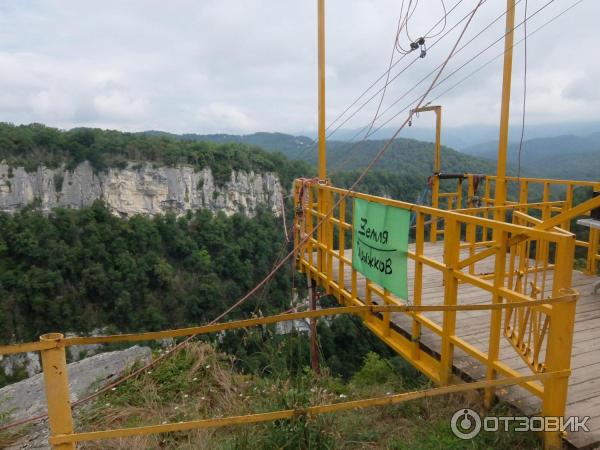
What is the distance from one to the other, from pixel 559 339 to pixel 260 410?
78.6 inches

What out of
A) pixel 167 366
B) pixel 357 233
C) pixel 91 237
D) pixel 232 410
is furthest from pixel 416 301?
pixel 91 237

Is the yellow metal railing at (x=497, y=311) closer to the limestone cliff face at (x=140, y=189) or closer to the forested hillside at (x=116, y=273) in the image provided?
the forested hillside at (x=116, y=273)

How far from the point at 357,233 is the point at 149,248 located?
55.2 meters

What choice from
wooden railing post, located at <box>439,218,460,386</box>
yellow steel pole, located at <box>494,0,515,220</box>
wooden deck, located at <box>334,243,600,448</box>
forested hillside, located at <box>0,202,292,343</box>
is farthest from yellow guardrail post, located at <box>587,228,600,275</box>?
forested hillside, located at <box>0,202,292,343</box>

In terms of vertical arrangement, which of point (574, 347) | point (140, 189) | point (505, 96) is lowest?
point (140, 189)

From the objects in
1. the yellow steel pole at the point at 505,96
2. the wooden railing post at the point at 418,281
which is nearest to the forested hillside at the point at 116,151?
the yellow steel pole at the point at 505,96

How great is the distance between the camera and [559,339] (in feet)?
8.02

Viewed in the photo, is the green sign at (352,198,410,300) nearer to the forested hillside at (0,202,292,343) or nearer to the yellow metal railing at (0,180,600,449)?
the yellow metal railing at (0,180,600,449)

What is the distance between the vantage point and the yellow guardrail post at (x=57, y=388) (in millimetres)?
1836

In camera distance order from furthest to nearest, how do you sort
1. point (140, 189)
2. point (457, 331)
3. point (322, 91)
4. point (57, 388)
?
point (140, 189) → point (322, 91) → point (457, 331) → point (57, 388)

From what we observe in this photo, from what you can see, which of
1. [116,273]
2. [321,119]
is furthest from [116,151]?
[321,119]

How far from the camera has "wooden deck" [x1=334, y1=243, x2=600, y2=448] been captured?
2781 mm

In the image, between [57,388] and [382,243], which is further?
[382,243]

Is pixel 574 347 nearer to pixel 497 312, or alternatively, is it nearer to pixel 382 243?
pixel 497 312
